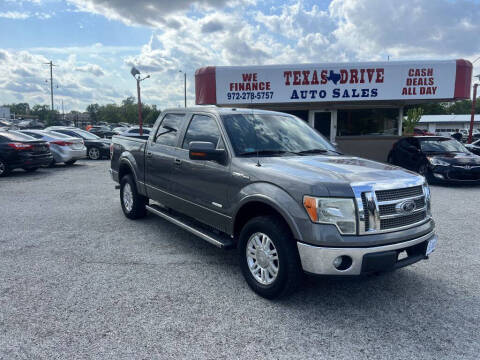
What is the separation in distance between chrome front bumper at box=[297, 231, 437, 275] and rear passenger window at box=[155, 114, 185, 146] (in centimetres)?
268

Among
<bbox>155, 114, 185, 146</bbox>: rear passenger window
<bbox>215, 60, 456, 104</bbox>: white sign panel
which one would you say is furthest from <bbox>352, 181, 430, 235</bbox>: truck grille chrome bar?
<bbox>215, 60, 456, 104</bbox>: white sign panel

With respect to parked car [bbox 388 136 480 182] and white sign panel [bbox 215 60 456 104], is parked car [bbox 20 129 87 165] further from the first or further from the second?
parked car [bbox 388 136 480 182]

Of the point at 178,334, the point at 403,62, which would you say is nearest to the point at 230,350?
the point at 178,334

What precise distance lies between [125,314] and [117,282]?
2.38 feet

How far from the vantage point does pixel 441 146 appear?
11.4 m

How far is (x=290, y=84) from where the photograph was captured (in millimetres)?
15391

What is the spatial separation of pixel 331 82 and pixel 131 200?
11.2 metres

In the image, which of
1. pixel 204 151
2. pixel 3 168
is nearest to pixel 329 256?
pixel 204 151

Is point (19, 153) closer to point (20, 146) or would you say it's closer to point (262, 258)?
point (20, 146)

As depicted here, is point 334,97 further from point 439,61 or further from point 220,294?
point 220,294

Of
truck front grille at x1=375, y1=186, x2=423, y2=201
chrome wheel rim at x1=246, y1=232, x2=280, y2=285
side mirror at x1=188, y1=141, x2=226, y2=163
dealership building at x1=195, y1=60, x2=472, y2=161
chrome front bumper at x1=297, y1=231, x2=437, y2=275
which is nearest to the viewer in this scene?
chrome front bumper at x1=297, y1=231, x2=437, y2=275

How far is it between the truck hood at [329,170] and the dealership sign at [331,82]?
448 inches

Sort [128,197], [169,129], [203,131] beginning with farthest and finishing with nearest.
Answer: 1. [128,197]
2. [169,129]
3. [203,131]

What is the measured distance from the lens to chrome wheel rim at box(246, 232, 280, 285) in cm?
349
